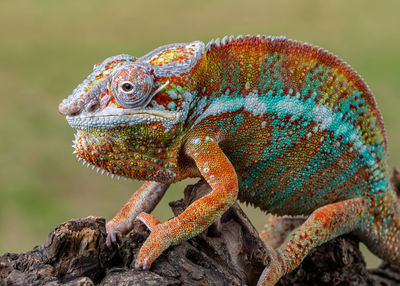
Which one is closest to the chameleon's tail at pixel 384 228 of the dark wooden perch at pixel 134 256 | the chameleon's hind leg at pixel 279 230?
the chameleon's hind leg at pixel 279 230

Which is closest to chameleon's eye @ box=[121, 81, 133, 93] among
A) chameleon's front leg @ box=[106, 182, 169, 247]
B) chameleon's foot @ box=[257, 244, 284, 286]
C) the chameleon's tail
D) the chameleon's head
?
the chameleon's head

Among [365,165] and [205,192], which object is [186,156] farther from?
[365,165]

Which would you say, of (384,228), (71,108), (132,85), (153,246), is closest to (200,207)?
(153,246)

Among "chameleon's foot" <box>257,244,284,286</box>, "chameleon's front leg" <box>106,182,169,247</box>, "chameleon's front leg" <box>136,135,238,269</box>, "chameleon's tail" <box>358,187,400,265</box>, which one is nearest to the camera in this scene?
"chameleon's front leg" <box>136,135,238,269</box>

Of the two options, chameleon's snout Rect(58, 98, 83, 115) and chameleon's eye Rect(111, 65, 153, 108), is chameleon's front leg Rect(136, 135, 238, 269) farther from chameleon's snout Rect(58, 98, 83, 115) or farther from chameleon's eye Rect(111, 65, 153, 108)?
chameleon's snout Rect(58, 98, 83, 115)

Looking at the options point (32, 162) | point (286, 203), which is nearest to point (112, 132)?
point (286, 203)

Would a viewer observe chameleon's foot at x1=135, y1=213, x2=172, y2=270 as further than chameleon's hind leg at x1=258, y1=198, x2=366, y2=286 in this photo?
No

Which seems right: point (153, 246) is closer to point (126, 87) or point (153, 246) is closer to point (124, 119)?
point (124, 119)
